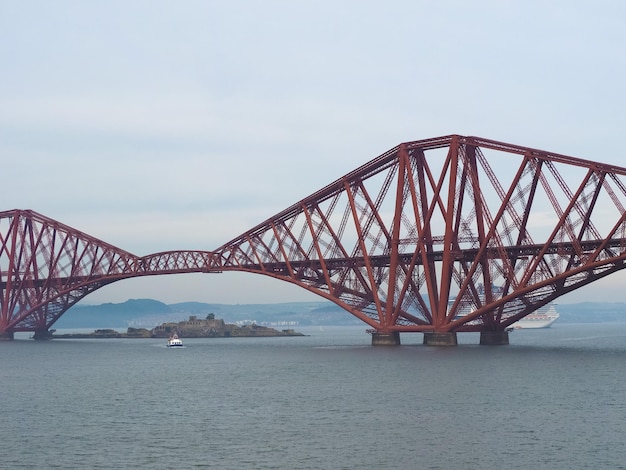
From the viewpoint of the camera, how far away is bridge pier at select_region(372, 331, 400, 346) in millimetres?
119062

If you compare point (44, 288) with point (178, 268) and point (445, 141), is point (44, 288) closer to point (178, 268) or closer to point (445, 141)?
point (178, 268)

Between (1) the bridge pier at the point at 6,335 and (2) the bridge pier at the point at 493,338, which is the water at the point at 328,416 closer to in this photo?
(2) the bridge pier at the point at 493,338

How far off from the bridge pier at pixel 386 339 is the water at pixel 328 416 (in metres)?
21.3

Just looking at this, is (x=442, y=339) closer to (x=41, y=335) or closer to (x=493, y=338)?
(x=493, y=338)

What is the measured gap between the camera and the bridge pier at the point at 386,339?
391ft

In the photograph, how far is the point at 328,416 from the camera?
5766 centimetres

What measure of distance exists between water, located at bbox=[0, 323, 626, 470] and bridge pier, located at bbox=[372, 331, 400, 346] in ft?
70.0

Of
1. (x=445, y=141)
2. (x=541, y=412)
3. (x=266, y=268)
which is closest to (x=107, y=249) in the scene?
(x=266, y=268)

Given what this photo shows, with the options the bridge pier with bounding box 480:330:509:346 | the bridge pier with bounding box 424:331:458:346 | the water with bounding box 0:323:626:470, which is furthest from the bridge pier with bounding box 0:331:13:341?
the bridge pier with bounding box 480:330:509:346

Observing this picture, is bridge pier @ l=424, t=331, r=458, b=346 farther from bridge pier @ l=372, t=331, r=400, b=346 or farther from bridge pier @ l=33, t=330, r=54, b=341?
bridge pier @ l=33, t=330, r=54, b=341

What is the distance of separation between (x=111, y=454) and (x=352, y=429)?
42.4 ft

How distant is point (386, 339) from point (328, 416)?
62255 mm

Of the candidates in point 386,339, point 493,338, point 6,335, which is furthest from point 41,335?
point 493,338

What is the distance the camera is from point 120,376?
90.1 m
